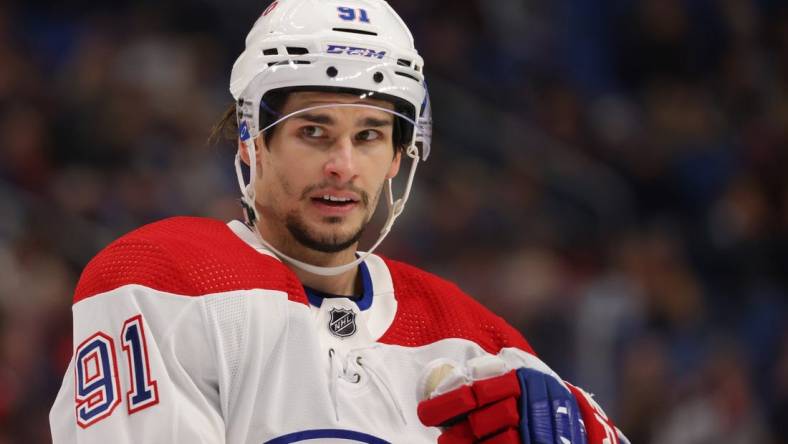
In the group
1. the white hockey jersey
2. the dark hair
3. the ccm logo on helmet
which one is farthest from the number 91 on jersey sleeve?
the ccm logo on helmet

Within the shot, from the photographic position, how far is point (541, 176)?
223 inches

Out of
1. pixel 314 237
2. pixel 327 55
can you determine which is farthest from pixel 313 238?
pixel 327 55

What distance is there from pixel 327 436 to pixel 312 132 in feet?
1.81

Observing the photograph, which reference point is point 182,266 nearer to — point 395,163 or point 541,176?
point 395,163

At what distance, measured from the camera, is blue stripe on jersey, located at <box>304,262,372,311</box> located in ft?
7.29

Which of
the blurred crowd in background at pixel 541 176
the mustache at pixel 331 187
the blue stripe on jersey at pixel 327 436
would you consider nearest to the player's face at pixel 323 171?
the mustache at pixel 331 187

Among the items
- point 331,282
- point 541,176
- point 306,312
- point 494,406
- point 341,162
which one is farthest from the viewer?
point 541,176

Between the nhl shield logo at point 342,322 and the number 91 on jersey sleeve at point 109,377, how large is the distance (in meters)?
0.40

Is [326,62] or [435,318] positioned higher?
[326,62]

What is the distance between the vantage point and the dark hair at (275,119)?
222 centimetres

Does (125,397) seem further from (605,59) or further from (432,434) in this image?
(605,59)

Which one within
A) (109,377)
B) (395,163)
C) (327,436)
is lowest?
(327,436)

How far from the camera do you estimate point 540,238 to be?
5.32m

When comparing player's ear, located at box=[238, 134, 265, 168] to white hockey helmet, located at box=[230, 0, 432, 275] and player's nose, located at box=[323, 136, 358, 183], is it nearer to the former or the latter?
white hockey helmet, located at box=[230, 0, 432, 275]
